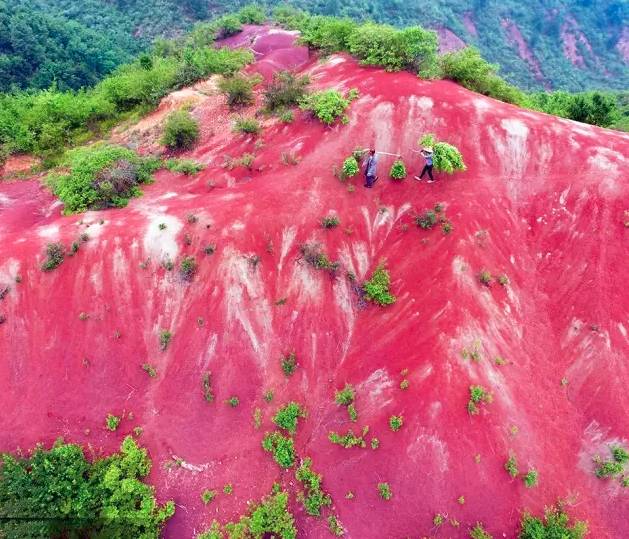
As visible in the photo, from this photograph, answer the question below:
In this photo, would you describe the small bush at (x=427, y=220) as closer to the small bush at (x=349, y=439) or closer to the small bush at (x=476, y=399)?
the small bush at (x=476, y=399)

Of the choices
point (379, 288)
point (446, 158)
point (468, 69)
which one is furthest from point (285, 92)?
point (379, 288)

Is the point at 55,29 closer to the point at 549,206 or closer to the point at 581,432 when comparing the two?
the point at 549,206

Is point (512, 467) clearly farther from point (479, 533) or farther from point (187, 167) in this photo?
point (187, 167)

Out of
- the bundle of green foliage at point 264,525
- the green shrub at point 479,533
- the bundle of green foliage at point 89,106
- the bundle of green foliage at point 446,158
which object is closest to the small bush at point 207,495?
the bundle of green foliage at point 264,525

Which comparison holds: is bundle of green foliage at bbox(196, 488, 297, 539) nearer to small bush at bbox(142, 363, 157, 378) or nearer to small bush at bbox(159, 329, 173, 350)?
small bush at bbox(142, 363, 157, 378)

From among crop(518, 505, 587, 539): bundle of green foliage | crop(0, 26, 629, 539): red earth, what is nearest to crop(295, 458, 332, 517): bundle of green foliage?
crop(0, 26, 629, 539): red earth

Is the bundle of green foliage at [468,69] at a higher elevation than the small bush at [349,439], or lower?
higher
